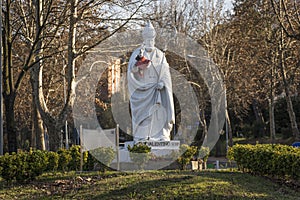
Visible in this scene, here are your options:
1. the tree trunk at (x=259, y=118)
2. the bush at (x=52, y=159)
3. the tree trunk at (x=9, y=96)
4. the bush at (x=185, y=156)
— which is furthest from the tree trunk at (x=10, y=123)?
the tree trunk at (x=259, y=118)

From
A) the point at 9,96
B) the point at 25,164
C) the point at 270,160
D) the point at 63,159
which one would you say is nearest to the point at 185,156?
the point at 270,160

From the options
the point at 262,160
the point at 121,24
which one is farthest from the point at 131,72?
the point at 262,160

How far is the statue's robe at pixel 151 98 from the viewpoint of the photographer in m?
17.2

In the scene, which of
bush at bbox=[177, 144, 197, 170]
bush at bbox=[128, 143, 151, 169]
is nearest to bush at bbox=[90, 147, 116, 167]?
bush at bbox=[128, 143, 151, 169]

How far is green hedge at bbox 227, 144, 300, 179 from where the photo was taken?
10533 millimetres

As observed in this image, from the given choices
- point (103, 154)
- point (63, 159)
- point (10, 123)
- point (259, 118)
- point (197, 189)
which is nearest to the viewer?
point (197, 189)

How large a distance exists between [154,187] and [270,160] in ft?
9.71

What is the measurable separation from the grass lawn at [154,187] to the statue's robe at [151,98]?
583 centimetres

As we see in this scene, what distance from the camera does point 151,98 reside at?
1738 cm

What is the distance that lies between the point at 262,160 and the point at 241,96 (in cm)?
1822

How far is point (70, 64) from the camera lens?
14.2m

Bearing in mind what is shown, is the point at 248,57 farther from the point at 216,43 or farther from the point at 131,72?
the point at 131,72

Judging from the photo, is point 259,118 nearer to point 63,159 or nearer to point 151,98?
point 151,98

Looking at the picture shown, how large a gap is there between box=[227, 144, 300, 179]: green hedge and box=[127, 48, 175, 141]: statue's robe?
536 centimetres
